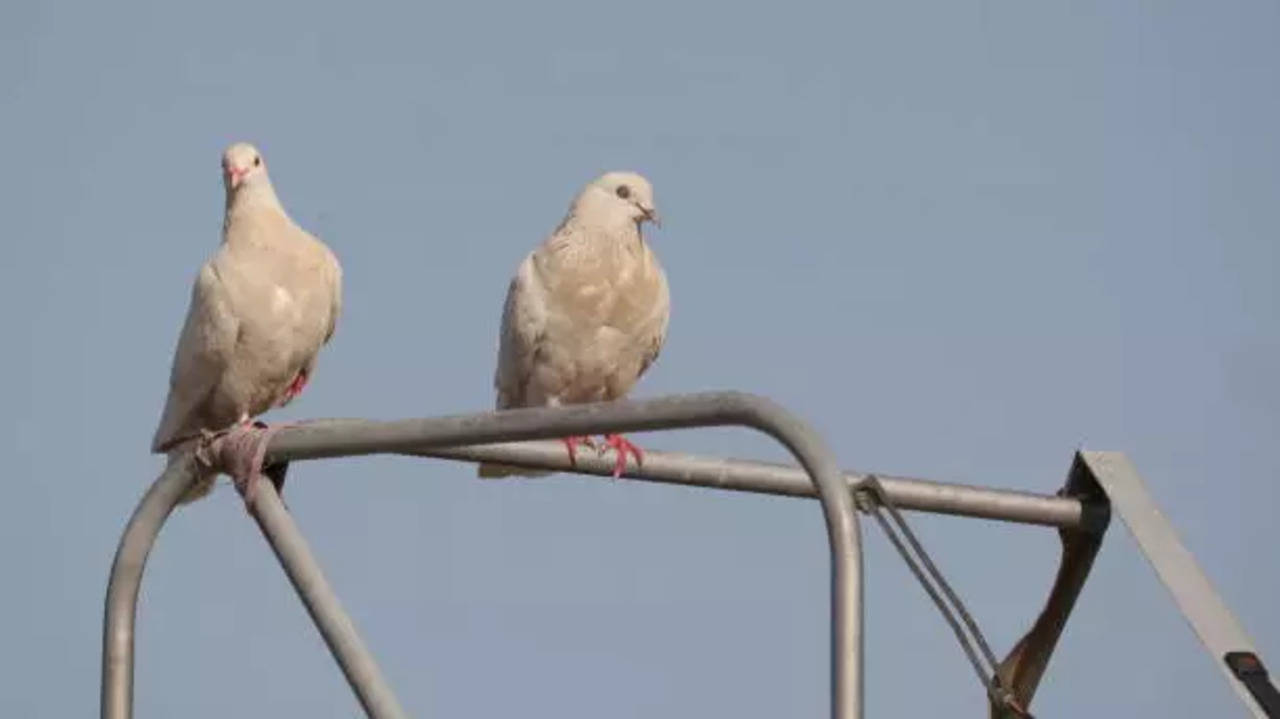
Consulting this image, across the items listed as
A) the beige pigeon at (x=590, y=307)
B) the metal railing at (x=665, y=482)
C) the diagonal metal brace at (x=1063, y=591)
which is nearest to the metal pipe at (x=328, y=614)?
the metal railing at (x=665, y=482)

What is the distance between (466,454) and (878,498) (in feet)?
4.32

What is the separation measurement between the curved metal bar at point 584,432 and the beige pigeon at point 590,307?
6.77 meters

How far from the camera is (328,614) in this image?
28.2 ft

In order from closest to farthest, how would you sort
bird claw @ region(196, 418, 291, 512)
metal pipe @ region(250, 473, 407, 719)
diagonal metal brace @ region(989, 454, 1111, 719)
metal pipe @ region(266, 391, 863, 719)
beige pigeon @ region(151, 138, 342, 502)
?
metal pipe @ region(266, 391, 863, 719), metal pipe @ region(250, 473, 407, 719), bird claw @ region(196, 418, 291, 512), diagonal metal brace @ region(989, 454, 1111, 719), beige pigeon @ region(151, 138, 342, 502)

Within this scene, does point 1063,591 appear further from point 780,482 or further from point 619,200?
point 619,200

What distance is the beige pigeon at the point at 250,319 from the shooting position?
14609mm

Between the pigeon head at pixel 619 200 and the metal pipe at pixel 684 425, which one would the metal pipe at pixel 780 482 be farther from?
the pigeon head at pixel 619 200

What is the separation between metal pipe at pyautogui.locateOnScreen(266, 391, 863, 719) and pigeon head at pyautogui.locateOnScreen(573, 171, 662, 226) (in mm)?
7224

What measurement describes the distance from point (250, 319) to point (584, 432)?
6.95 metres

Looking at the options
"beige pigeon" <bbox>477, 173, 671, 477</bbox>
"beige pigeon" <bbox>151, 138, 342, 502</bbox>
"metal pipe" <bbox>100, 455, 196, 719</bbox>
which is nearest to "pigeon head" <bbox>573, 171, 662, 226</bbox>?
"beige pigeon" <bbox>477, 173, 671, 477</bbox>

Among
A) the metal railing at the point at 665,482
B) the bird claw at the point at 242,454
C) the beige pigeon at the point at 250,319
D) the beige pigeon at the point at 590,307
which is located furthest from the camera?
the beige pigeon at the point at 590,307

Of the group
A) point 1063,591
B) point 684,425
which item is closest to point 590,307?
point 1063,591

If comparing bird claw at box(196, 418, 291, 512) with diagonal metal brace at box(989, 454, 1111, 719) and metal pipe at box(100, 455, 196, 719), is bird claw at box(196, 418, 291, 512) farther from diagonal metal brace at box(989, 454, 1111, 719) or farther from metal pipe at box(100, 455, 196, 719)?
diagonal metal brace at box(989, 454, 1111, 719)

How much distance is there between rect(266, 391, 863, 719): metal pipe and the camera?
686 cm
